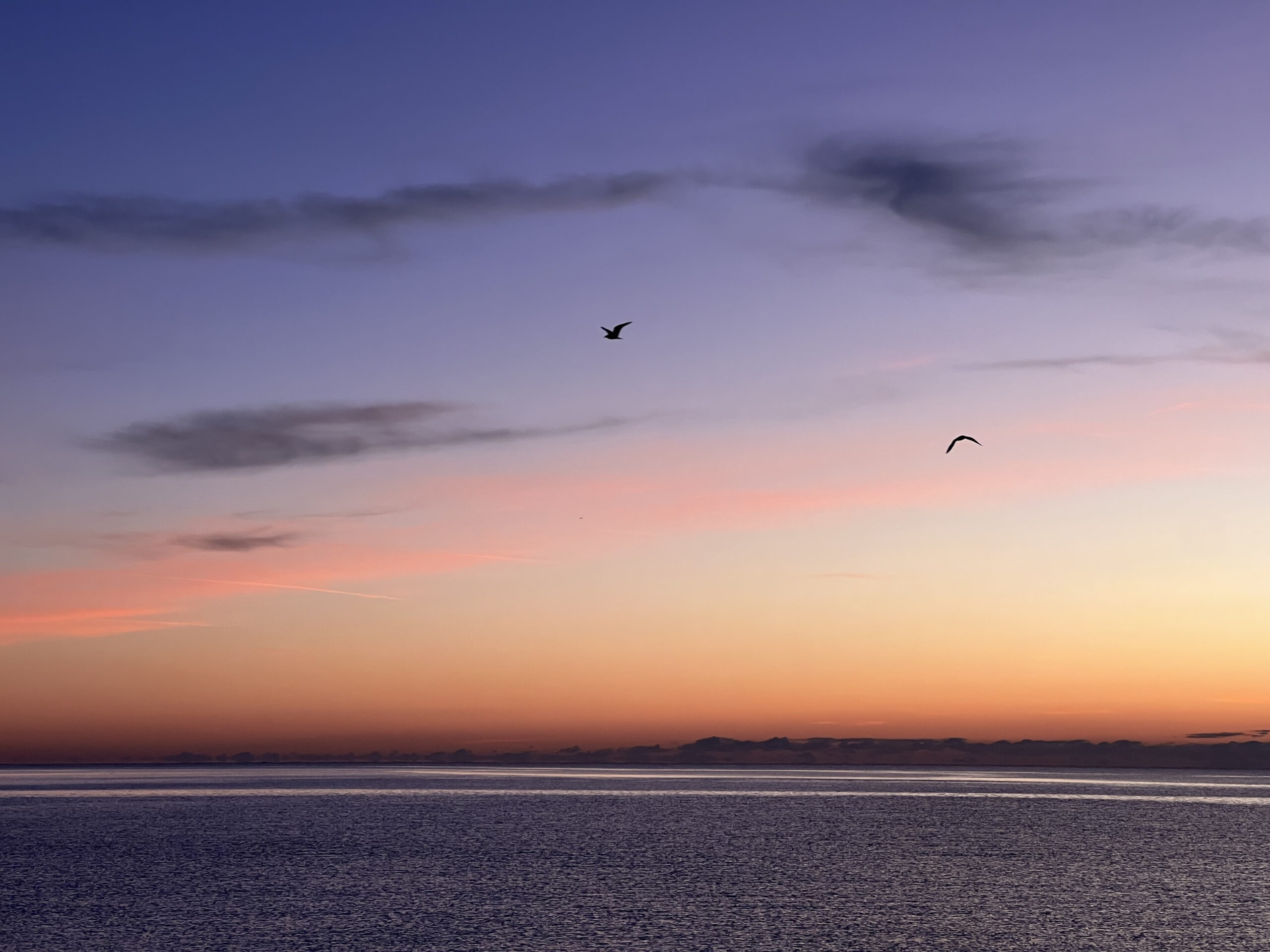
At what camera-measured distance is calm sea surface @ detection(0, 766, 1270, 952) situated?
29500 millimetres

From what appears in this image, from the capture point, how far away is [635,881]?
41344mm

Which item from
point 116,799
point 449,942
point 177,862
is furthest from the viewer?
point 116,799

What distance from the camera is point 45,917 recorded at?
3278 centimetres

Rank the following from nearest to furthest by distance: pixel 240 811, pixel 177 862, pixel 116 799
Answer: pixel 177 862, pixel 240 811, pixel 116 799

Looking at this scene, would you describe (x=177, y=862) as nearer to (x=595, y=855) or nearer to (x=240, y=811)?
(x=595, y=855)

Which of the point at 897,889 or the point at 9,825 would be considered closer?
the point at 897,889

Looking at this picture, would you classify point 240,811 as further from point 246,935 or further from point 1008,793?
point 1008,793

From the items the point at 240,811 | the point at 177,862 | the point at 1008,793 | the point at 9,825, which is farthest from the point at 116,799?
the point at 1008,793

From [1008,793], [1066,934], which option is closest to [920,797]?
[1008,793]

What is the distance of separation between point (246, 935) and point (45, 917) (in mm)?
7488

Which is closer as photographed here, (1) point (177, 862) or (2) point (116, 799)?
(1) point (177, 862)

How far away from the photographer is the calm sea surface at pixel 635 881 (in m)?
29.5

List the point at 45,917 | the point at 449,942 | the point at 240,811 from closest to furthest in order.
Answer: the point at 449,942 < the point at 45,917 < the point at 240,811

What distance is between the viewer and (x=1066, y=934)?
98.8 ft
